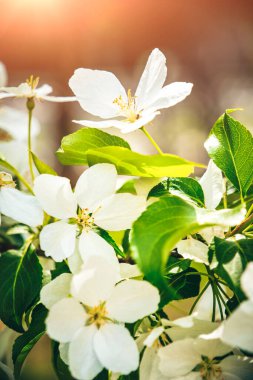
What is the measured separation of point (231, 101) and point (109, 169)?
14.1 feet

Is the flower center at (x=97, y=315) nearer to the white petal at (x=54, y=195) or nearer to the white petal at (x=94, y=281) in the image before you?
the white petal at (x=94, y=281)

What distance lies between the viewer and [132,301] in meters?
0.61

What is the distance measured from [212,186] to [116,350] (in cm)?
29

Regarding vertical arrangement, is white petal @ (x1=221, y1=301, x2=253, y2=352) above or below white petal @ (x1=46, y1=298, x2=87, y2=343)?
above

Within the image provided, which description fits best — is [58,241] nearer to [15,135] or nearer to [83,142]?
[83,142]

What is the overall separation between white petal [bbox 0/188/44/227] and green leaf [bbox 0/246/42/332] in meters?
0.10

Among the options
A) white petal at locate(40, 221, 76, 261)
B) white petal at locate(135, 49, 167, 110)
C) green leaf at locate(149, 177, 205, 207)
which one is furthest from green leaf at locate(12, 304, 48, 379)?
white petal at locate(135, 49, 167, 110)

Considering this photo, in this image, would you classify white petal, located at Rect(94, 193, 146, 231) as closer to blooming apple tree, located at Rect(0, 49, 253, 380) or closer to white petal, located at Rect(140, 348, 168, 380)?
blooming apple tree, located at Rect(0, 49, 253, 380)

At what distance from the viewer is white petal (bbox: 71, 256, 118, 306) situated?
22.5 inches

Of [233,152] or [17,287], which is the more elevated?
[233,152]

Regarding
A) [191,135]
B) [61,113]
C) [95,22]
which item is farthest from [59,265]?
[95,22]

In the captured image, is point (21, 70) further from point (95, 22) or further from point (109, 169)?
point (109, 169)

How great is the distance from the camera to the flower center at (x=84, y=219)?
0.70 metres

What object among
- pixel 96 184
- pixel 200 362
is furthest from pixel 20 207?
pixel 200 362
